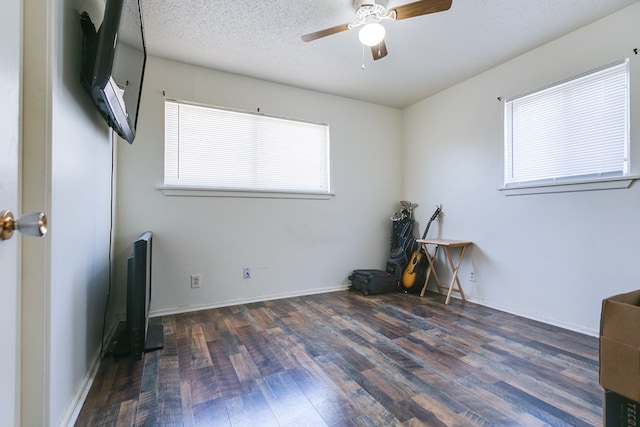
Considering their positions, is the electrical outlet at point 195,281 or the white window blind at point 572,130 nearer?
the white window blind at point 572,130

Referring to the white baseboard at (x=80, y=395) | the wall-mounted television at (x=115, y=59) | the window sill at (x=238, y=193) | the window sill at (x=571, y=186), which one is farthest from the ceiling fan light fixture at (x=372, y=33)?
the white baseboard at (x=80, y=395)

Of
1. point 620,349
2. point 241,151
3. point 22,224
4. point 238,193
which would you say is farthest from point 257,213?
point 620,349

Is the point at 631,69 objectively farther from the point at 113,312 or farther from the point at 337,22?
the point at 113,312

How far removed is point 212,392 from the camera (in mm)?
1532

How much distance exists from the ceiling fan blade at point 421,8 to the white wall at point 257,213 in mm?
1715

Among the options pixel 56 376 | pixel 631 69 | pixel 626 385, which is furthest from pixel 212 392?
pixel 631 69

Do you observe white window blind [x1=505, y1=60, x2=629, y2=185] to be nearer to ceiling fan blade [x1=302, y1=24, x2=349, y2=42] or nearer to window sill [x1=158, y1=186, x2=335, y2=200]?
ceiling fan blade [x1=302, y1=24, x2=349, y2=42]

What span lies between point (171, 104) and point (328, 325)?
254 cm

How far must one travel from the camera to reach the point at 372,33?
79.7 inches

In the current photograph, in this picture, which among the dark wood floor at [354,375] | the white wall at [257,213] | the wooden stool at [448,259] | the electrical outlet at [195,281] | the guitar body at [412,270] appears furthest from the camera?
the guitar body at [412,270]

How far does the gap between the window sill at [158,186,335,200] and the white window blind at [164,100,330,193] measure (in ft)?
0.14

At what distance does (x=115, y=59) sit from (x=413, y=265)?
10.8 feet

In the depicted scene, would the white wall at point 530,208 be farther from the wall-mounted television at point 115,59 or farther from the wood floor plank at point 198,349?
the wall-mounted television at point 115,59

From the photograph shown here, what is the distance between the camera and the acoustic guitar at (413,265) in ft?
11.6
